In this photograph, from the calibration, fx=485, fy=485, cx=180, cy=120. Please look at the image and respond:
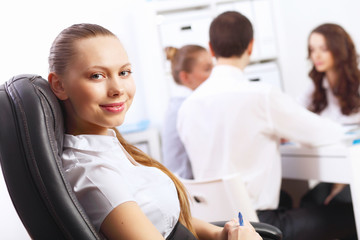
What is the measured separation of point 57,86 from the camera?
89 centimetres

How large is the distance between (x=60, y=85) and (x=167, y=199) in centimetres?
29

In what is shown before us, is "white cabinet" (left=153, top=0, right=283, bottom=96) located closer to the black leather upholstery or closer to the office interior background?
the office interior background

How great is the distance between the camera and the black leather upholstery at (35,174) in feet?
2.48

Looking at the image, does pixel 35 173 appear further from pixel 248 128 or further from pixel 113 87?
pixel 248 128

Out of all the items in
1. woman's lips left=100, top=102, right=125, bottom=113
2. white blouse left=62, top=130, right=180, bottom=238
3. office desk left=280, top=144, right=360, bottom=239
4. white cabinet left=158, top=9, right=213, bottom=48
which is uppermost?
white cabinet left=158, top=9, right=213, bottom=48

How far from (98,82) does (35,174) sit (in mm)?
202

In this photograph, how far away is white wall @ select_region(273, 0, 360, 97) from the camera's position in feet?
11.8

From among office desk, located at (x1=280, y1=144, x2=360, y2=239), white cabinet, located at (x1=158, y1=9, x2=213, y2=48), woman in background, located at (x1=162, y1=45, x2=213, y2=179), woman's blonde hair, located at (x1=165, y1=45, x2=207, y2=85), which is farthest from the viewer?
white cabinet, located at (x1=158, y1=9, x2=213, y2=48)

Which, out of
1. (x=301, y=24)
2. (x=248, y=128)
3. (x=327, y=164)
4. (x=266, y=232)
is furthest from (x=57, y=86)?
(x=301, y=24)

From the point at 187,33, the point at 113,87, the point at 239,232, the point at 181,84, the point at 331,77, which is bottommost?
the point at 239,232

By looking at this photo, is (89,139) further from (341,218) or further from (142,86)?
(142,86)

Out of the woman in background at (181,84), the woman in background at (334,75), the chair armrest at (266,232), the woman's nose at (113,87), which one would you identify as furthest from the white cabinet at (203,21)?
the woman's nose at (113,87)

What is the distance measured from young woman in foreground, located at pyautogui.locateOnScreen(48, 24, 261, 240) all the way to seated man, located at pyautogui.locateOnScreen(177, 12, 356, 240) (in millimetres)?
802

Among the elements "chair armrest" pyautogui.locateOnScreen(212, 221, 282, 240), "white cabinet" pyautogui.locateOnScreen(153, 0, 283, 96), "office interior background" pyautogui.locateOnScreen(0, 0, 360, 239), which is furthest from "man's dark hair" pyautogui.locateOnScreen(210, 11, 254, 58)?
"white cabinet" pyautogui.locateOnScreen(153, 0, 283, 96)
